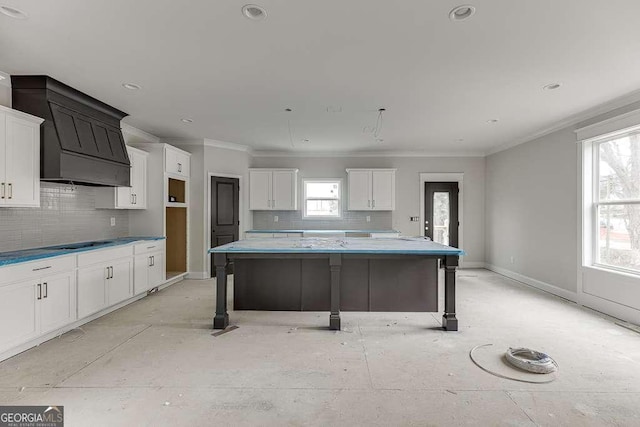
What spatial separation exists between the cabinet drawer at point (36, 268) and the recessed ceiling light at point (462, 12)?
13.4ft

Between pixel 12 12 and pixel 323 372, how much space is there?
3.50 m

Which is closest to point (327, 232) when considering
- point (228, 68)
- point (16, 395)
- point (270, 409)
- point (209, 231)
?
point (209, 231)

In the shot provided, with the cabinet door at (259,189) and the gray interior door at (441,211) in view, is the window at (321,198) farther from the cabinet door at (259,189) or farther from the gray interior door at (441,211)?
the gray interior door at (441,211)

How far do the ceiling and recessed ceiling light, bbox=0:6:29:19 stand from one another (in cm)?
5

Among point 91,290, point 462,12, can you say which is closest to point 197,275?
point 91,290

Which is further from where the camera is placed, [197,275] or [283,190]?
[283,190]

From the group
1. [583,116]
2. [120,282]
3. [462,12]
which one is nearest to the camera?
[462,12]

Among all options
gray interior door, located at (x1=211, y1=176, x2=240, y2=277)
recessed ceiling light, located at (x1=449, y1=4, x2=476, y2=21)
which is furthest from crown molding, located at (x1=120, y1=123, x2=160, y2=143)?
recessed ceiling light, located at (x1=449, y1=4, x2=476, y2=21)

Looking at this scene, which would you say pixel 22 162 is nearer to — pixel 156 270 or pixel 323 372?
pixel 156 270

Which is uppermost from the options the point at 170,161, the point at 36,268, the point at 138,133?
the point at 138,133

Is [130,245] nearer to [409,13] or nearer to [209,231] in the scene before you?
[209,231]

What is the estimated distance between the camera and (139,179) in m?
4.77

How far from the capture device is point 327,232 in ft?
21.3

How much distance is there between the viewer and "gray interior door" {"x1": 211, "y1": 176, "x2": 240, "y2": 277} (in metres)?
5.92
